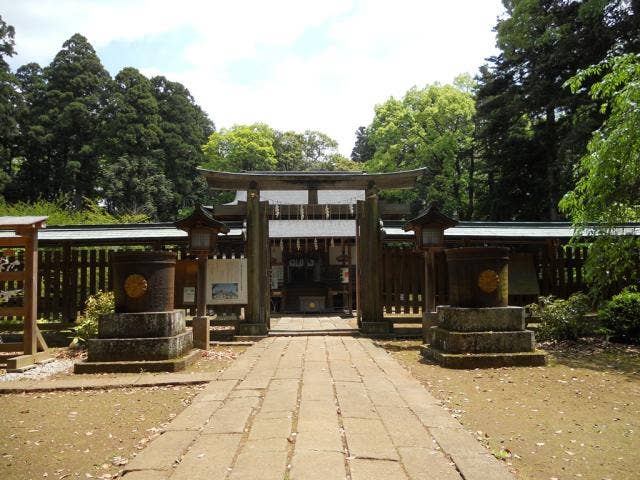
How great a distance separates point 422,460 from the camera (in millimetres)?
3285

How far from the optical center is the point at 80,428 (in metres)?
4.36

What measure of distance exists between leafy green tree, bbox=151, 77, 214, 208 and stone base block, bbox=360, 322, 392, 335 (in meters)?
29.0

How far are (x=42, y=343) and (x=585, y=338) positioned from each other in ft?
36.2

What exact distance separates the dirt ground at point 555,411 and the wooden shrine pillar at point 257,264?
3.83 metres

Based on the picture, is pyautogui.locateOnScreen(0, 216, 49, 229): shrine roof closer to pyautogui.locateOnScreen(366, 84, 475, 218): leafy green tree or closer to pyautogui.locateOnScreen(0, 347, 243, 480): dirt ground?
pyautogui.locateOnScreen(0, 347, 243, 480): dirt ground

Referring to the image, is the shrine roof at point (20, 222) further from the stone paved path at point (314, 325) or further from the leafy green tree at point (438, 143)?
the leafy green tree at point (438, 143)

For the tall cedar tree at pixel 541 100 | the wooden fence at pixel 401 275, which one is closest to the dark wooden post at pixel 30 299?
the wooden fence at pixel 401 275

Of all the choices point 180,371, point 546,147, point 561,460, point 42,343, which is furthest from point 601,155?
point 546,147

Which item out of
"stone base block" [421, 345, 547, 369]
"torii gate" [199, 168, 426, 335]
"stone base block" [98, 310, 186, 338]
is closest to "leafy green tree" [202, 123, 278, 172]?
"torii gate" [199, 168, 426, 335]

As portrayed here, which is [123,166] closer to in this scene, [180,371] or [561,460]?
[180,371]

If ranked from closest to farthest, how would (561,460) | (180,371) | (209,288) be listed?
1. (561,460)
2. (180,371)
3. (209,288)

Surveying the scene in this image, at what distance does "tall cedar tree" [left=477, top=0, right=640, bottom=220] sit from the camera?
18266 millimetres

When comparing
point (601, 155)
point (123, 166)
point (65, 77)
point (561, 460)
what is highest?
point (65, 77)

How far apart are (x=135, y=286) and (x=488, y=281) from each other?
19.0ft
